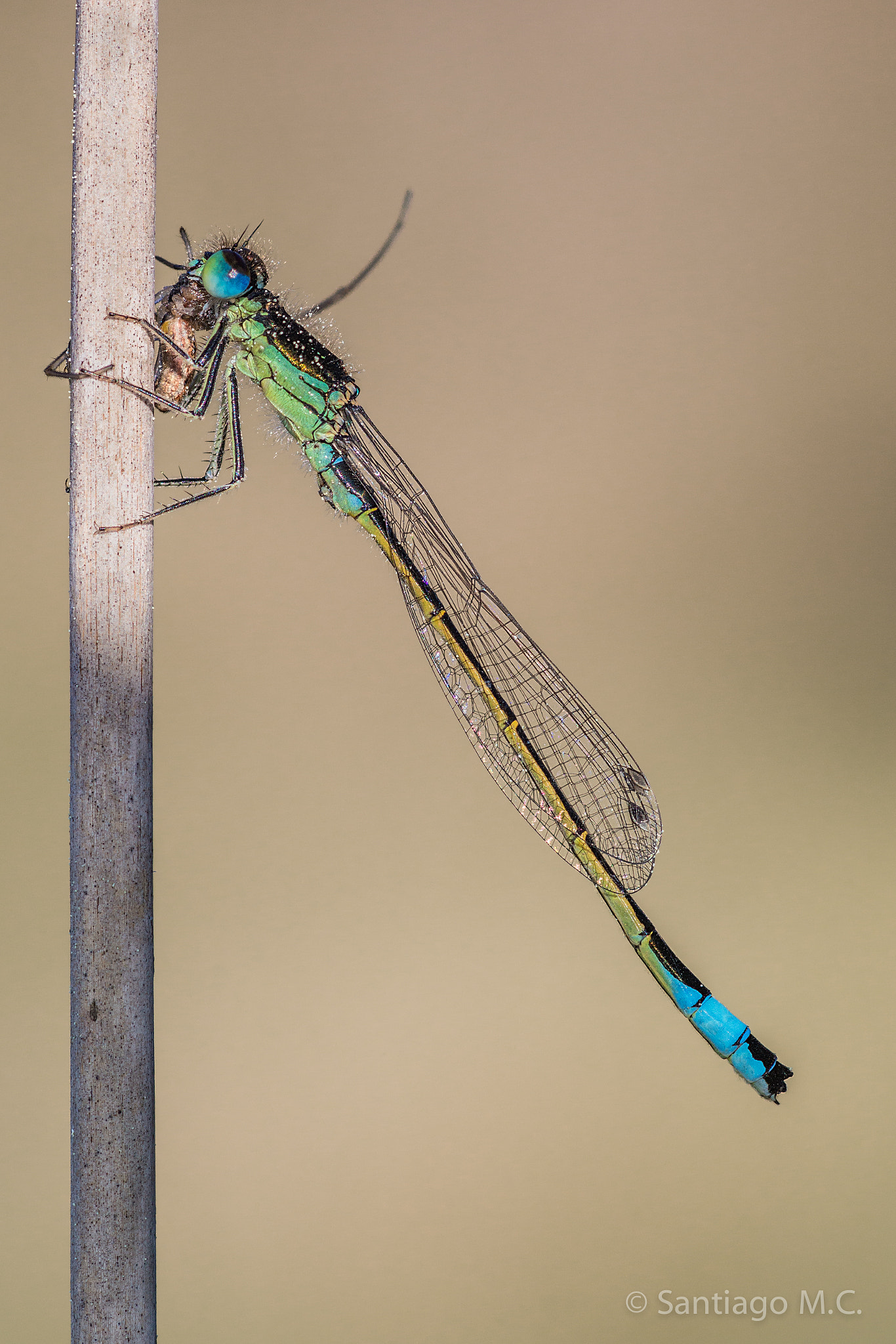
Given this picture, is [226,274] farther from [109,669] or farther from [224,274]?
[109,669]

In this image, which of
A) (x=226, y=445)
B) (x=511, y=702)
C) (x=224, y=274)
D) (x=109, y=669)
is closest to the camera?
(x=109, y=669)

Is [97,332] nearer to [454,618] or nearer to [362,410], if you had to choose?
[362,410]

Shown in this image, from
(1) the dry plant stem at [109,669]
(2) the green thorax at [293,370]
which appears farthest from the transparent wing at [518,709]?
(1) the dry plant stem at [109,669]

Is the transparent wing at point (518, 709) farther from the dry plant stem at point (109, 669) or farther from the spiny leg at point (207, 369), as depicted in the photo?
the dry plant stem at point (109, 669)

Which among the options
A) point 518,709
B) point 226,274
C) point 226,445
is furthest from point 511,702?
point 226,274

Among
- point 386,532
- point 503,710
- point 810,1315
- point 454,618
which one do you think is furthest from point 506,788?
point 810,1315

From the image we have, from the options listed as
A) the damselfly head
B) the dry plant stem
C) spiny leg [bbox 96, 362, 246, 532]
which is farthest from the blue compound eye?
the dry plant stem
